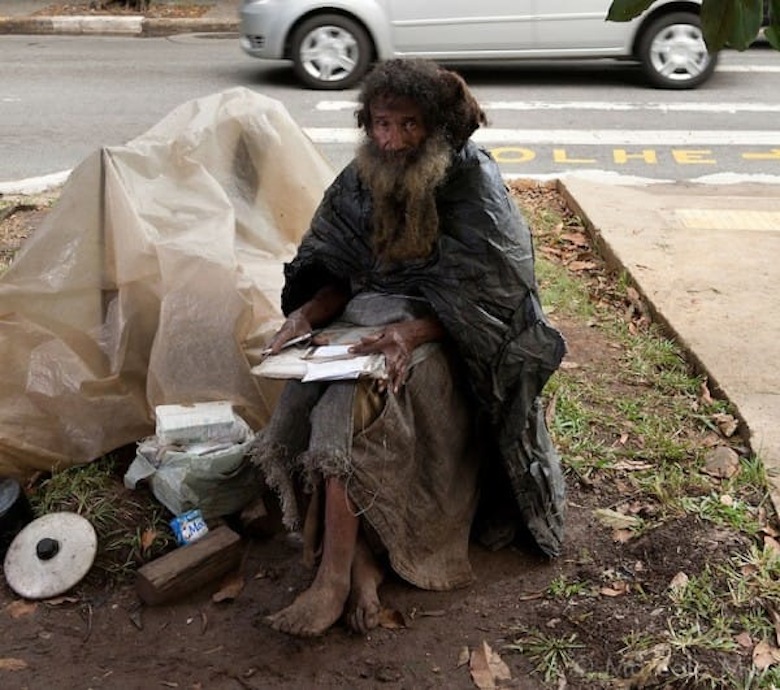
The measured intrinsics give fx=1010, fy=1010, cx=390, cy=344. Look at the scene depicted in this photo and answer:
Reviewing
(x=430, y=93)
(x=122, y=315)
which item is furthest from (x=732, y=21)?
(x=122, y=315)

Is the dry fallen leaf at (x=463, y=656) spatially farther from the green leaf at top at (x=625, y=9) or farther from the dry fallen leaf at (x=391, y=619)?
the green leaf at top at (x=625, y=9)

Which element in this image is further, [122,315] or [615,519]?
[122,315]

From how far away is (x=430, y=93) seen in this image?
2.73m

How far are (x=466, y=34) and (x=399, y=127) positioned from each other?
293 inches

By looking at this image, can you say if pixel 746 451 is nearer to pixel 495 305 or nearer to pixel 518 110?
pixel 495 305

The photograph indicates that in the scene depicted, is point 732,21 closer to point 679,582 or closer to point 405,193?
point 405,193

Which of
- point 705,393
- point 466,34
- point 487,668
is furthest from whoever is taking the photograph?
point 466,34

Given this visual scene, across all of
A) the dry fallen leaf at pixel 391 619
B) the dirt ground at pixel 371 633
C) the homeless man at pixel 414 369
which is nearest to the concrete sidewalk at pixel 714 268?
the dirt ground at pixel 371 633

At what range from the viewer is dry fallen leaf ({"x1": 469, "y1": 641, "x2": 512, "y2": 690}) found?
2.66 metres

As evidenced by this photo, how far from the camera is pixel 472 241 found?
9.16ft

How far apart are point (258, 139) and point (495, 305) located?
1.88 metres

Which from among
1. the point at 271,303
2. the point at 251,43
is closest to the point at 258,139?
the point at 271,303

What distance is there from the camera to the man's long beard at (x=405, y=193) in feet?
9.04

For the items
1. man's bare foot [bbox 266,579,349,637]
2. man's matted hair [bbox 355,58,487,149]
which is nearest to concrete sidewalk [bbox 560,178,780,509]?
man's bare foot [bbox 266,579,349,637]
